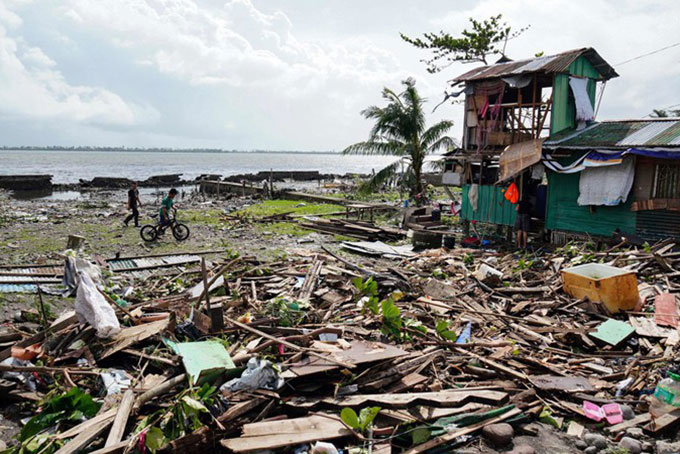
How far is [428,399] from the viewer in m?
5.18

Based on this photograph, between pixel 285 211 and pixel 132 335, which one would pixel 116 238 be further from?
pixel 132 335

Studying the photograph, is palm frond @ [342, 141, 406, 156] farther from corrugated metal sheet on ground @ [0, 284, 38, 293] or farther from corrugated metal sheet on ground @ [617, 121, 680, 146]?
corrugated metal sheet on ground @ [0, 284, 38, 293]

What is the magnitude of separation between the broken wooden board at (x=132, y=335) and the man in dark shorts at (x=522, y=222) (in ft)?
42.1

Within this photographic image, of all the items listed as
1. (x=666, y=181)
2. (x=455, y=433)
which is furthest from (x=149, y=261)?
(x=666, y=181)

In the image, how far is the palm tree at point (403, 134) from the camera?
2317 cm

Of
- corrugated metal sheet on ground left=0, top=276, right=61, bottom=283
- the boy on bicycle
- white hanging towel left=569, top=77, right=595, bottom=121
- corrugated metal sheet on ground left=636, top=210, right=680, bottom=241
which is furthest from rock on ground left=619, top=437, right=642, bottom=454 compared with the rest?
the boy on bicycle

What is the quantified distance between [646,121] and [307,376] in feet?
47.4

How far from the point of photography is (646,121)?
46.9ft

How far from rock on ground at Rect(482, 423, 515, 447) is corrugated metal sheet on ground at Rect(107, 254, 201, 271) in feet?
33.6

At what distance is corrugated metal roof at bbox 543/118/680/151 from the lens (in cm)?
1275

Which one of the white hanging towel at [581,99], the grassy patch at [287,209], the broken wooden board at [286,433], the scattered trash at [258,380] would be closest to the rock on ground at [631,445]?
the broken wooden board at [286,433]

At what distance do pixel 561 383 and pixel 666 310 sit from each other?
322cm

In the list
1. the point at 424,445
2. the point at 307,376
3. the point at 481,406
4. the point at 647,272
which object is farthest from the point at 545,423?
the point at 647,272

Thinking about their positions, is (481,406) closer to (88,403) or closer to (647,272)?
(88,403)
